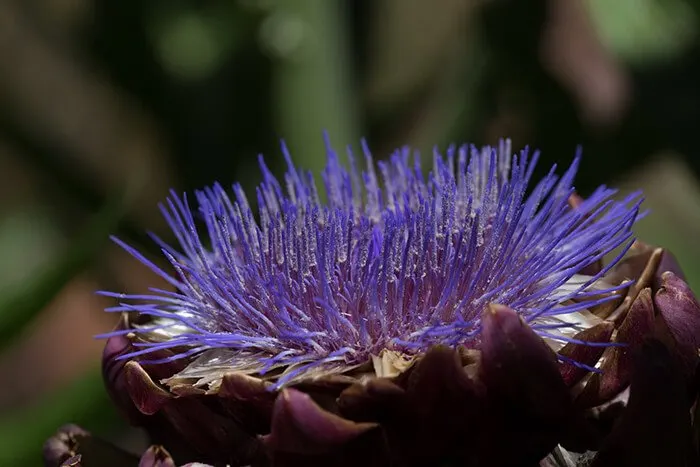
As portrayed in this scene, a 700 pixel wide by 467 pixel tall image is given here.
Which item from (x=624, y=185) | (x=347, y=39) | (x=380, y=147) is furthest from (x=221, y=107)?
(x=624, y=185)

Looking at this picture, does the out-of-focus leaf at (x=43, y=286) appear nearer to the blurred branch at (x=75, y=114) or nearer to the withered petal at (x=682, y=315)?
the withered petal at (x=682, y=315)

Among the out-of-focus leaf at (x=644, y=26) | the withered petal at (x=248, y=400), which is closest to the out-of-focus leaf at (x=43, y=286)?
the withered petal at (x=248, y=400)

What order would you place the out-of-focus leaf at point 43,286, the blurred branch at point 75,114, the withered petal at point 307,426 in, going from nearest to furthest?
1. the withered petal at point 307,426
2. the out-of-focus leaf at point 43,286
3. the blurred branch at point 75,114

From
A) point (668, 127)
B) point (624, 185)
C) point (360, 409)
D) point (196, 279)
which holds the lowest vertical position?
point (624, 185)

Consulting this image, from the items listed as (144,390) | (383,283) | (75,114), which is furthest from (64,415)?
(75,114)

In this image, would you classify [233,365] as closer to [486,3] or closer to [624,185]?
[624,185]

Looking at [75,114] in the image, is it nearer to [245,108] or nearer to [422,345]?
[245,108]
